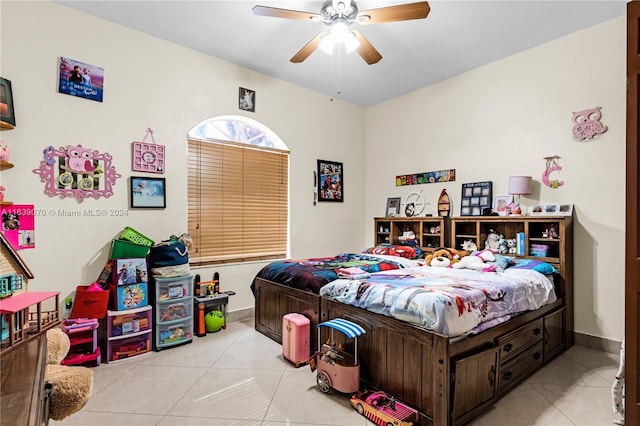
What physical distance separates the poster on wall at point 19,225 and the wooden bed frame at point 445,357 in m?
2.33

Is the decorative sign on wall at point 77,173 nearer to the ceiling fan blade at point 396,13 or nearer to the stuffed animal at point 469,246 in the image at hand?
the ceiling fan blade at point 396,13

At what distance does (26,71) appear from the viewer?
2.66m

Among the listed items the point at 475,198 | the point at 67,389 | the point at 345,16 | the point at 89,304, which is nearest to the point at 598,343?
the point at 475,198

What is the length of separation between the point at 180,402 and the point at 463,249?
3280 millimetres

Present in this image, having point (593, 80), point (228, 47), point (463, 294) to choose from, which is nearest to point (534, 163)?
point (593, 80)

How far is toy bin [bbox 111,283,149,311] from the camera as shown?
283 cm

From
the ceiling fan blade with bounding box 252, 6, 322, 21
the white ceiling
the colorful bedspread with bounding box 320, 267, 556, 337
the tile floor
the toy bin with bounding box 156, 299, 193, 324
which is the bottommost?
the tile floor

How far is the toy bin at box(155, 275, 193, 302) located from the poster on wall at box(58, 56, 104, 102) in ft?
6.07

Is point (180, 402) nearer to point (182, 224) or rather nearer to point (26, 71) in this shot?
point (182, 224)

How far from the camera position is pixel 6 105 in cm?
250

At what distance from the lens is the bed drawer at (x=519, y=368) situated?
2.20 meters

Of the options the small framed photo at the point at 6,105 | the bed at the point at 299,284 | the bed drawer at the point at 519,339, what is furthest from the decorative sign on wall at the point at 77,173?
the bed drawer at the point at 519,339

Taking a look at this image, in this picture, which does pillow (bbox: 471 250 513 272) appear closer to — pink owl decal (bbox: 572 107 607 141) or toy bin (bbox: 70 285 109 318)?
pink owl decal (bbox: 572 107 607 141)

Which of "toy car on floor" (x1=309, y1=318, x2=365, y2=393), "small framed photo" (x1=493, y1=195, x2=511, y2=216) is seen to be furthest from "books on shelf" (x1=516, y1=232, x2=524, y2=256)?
"toy car on floor" (x1=309, y1=318, x2=365, y2=393)
